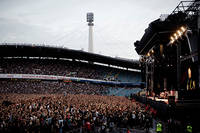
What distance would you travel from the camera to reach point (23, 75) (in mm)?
43469

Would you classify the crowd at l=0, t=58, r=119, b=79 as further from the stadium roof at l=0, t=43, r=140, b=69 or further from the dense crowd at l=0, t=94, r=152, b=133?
the dense crowd at l=0, t=94, r=152, b=133

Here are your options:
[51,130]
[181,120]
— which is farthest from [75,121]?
[181,120]

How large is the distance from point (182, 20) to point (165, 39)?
3.70m

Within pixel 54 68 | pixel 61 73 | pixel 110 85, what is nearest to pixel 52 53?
pixel 54 68

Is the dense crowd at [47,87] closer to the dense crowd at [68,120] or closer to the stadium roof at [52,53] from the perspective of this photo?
the stadium roof at [52,53]

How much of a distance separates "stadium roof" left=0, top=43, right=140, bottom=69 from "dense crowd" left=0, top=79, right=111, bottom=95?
7481mm

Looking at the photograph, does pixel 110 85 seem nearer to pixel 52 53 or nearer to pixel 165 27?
pixel 52 53

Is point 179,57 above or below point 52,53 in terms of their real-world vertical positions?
below

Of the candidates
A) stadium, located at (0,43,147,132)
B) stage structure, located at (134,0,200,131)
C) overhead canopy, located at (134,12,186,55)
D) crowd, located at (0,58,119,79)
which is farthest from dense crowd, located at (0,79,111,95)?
overhead canopy, located at (134,12,186,55)

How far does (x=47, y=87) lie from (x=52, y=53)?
9518 mm

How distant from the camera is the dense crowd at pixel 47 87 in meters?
40.8

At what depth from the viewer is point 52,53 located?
157 ft

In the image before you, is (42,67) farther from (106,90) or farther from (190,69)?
(190,69)

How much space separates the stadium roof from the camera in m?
43.3
